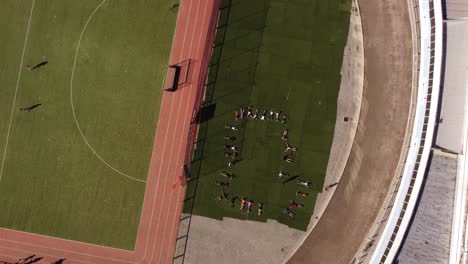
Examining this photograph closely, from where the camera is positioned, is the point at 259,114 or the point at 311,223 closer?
the point at 311,223

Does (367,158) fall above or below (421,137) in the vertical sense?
below

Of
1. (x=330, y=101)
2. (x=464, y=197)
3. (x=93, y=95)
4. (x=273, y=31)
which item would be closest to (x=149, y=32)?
(x=93, y=95)

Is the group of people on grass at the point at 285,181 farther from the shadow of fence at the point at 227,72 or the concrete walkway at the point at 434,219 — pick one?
the concrete walkway at the point at 434,219

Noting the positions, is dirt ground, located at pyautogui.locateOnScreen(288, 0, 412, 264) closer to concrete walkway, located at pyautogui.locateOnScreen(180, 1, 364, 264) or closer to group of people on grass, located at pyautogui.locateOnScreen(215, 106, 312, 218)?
concrete walkway, located at pyautogui.locateOnScreen(180, 1, 364, 264)

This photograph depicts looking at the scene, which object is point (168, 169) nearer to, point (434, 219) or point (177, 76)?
point (177, 76)

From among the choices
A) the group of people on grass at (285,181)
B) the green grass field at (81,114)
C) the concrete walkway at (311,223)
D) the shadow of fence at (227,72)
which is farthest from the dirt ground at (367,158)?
the green grass field at (81,114)

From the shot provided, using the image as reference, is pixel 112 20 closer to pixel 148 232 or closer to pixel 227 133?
pixel 227 133

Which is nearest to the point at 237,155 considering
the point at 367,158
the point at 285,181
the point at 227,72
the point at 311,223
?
the point at 285,181
